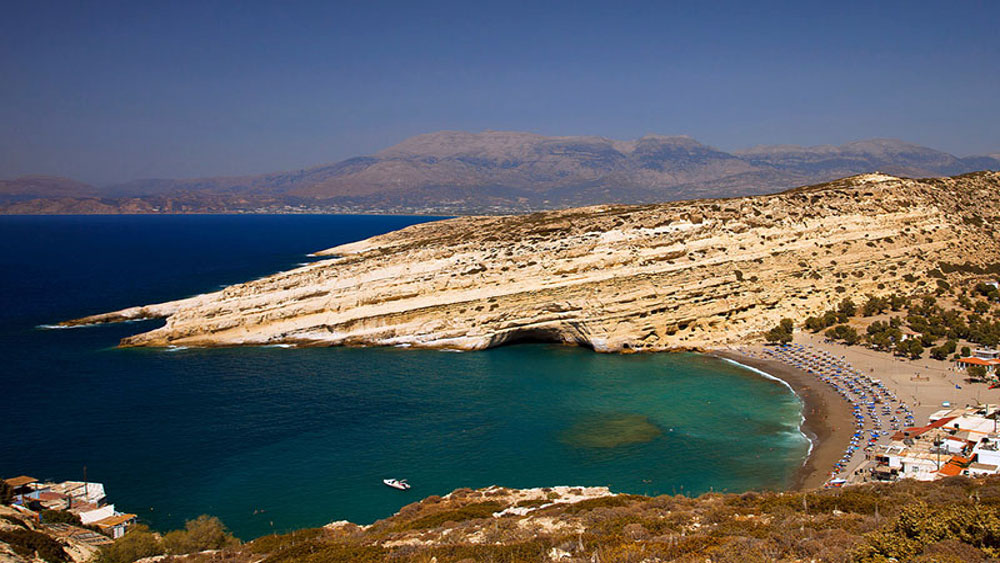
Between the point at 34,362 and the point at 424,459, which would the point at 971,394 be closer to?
the point at 424,459

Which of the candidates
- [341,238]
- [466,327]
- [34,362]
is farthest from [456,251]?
[341,238]

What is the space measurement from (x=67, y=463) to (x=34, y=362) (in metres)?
23.6

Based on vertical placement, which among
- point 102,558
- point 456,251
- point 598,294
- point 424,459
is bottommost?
point 424,459

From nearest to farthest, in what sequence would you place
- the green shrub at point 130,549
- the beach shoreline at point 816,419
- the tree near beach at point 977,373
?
the green shrub at point 130,549
the beach shoreline at point 816,419
the tree near beach at point 977,373

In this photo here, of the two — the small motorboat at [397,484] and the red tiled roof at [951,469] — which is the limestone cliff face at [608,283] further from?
the red tiled roof at [951,469]

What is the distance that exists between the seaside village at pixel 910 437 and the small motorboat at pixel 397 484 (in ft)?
62.9

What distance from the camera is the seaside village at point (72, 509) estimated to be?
72.4 ft

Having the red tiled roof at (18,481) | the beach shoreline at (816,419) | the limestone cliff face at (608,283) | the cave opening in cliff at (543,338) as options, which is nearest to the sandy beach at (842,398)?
the beach shoreline at (816,419)

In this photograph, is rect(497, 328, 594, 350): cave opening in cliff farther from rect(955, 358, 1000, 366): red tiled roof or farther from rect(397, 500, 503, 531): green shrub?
rect(397, 500, 503, 531): green shrub

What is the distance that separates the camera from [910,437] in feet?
99.2

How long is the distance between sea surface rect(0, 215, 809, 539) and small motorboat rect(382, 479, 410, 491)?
0.44 m

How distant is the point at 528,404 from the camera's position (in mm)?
39750

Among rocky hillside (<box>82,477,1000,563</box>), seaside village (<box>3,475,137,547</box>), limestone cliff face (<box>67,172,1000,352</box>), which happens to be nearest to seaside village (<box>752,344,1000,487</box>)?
rocky hillside (<box>82,477,1000,563</box>)

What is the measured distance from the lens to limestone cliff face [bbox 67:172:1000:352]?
54.7 metres
